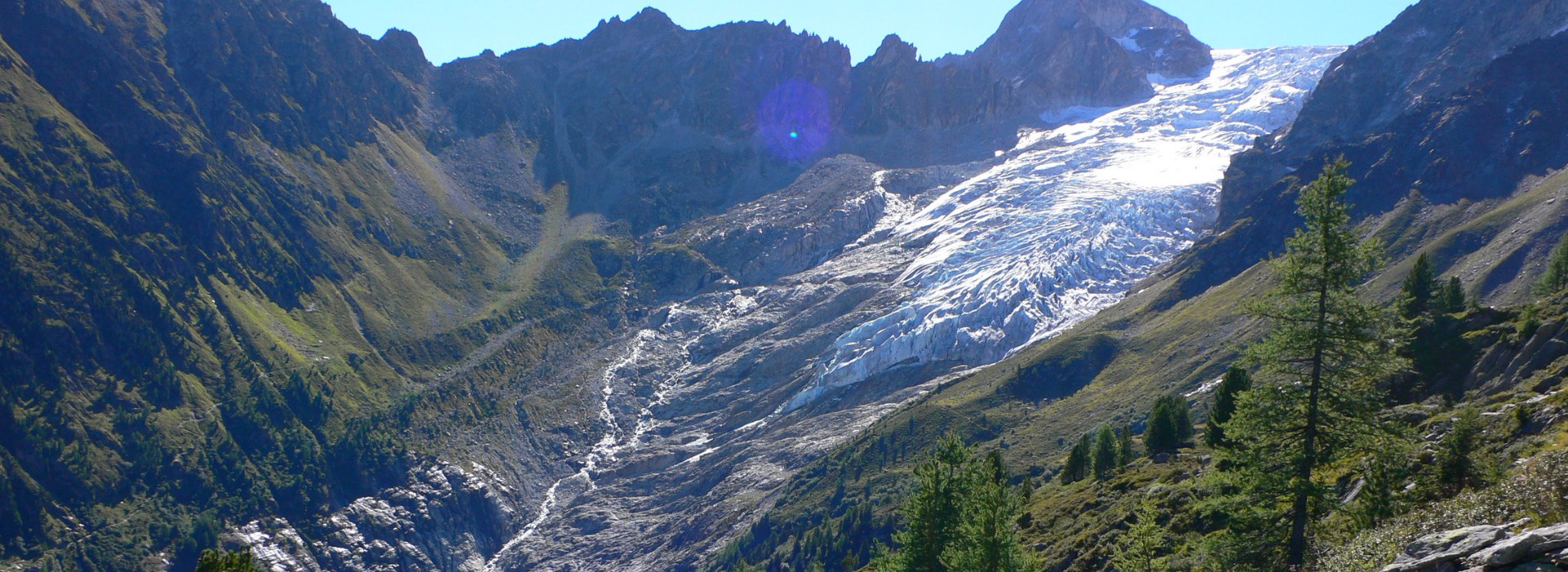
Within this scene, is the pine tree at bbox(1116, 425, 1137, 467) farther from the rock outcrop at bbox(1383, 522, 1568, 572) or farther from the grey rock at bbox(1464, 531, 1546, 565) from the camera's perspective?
the grey rock at bbox(1464, 531, 1546, 565)

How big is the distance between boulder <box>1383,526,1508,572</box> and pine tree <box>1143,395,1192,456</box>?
58.8 metres

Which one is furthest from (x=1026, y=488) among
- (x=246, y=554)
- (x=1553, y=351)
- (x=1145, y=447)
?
(x=246, y=554)

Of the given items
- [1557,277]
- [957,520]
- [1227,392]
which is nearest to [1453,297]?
[1227,392]

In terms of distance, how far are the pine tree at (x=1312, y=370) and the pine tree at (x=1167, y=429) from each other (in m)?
50.8

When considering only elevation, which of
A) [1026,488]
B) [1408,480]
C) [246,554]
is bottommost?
[1026,488]

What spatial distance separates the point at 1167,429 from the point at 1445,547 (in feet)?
200

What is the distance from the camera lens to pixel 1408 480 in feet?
109

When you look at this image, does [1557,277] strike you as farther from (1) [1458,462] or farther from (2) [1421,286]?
(1) [1458,462]

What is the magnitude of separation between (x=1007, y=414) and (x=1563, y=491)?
176104 millimetres

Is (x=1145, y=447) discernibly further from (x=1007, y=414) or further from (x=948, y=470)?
(x=1007, y=414)

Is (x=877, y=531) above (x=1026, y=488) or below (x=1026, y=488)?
below

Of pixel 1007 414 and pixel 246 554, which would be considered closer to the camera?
pixel 246 554

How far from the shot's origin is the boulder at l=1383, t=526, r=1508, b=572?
21.5 m

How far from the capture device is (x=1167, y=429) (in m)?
81.5
